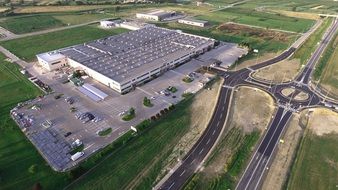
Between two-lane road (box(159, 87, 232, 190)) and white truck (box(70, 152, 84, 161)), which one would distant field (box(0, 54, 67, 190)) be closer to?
white truck (box(70, 152, 84, 161))

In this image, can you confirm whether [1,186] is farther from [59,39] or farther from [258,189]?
[59,39]

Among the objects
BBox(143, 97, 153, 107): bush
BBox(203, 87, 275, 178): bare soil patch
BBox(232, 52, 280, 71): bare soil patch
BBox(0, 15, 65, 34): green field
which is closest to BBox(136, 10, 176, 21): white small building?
BBox(0, 15, 65, 34): green field

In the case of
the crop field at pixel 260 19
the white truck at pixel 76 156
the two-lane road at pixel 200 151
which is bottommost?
the white truck at pixel 76 156

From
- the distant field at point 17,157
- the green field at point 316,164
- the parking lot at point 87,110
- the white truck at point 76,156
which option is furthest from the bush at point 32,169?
the green field at point 316,164

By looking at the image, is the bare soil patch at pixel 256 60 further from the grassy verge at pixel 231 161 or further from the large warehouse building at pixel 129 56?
the grassy verge at pixel 231 161

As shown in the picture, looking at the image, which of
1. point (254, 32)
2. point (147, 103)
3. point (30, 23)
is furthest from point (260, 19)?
point (30, 23)

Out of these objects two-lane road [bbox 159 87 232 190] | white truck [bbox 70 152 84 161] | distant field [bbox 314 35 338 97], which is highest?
distant field [bbox 314 35 338 97]
